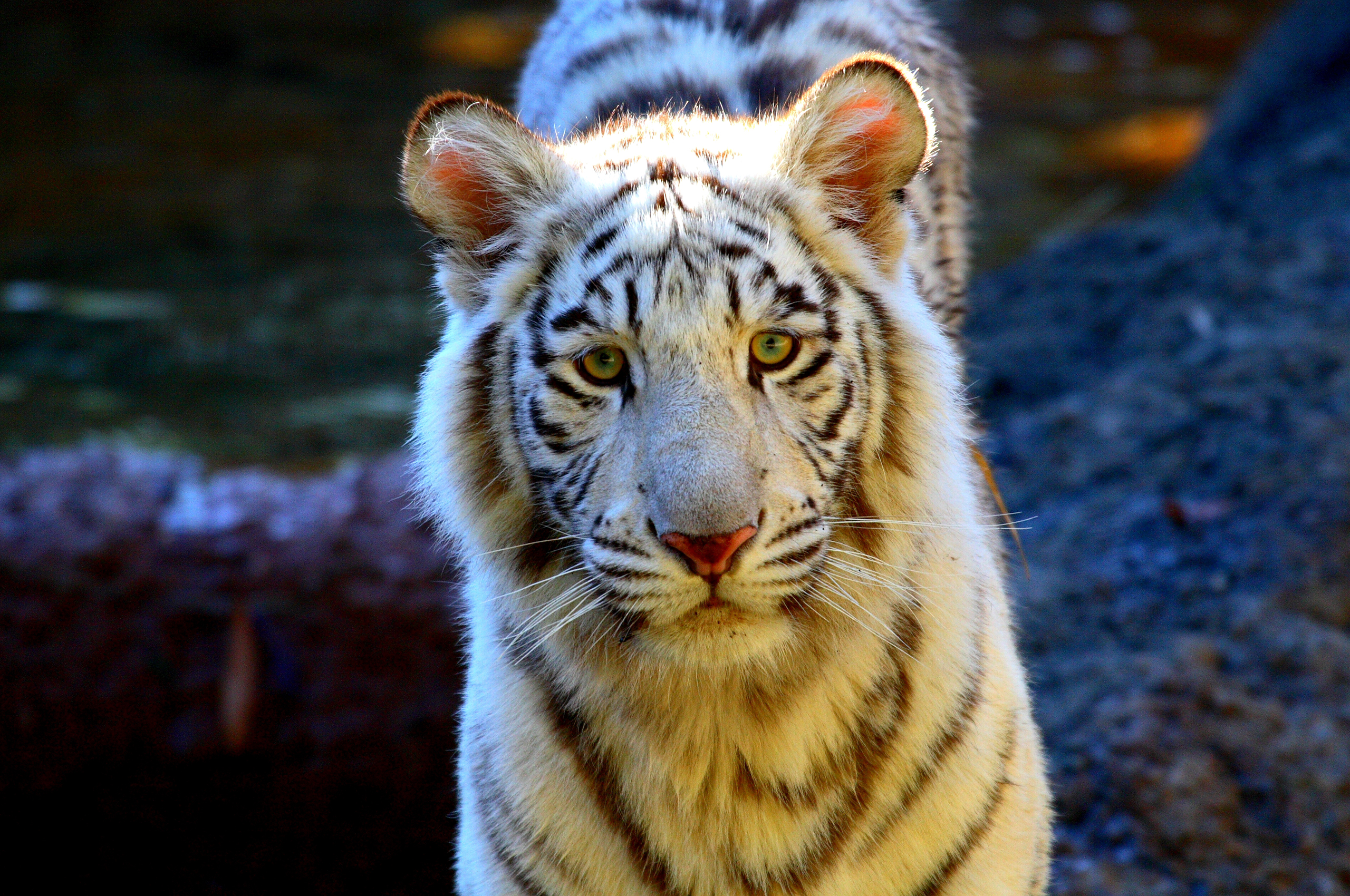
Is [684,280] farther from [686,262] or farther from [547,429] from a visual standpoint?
[547,429]

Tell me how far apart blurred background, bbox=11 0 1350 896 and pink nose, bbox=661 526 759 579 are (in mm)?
813

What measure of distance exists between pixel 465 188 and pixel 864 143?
0.57 metres

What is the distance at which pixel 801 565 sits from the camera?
5.86 feet

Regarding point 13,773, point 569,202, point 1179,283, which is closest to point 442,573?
point 13,773

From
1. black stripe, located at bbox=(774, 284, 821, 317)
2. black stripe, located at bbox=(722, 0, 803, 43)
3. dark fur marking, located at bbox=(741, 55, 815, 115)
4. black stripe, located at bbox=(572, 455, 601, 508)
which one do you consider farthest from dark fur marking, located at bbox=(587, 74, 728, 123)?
black stripe, located at bbox=(572, 455, 601, 508)

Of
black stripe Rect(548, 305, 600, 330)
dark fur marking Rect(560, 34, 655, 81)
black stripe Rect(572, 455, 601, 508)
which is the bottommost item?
black stripe Rect(572, 455, 601, 508)

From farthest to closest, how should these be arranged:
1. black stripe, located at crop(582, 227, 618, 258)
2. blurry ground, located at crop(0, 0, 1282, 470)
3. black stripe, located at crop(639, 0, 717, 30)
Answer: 1. blurry ground, located at crop(0, 0, 1282, 470)
2. black stripe, located at crop(639, 0, 717, 30)
3. black stripe, located at crop(582, 227, 618, 258)

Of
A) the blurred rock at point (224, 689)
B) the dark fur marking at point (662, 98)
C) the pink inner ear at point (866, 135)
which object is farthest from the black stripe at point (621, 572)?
the blurred rock at point (224, 689)

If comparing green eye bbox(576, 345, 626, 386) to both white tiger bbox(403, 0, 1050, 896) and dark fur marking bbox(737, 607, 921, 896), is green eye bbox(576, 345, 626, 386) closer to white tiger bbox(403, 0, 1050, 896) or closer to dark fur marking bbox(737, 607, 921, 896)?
white tiger bbox(403, 0, 1050, 896)

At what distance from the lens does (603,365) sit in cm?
188

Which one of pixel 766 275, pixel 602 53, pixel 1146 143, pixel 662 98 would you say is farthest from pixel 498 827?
pixel 1146 143

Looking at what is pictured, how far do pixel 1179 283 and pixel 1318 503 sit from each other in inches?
58.6

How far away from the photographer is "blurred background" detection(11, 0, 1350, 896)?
3.22 m

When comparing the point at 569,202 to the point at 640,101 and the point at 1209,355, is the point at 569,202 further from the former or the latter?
the point at 1209,355
